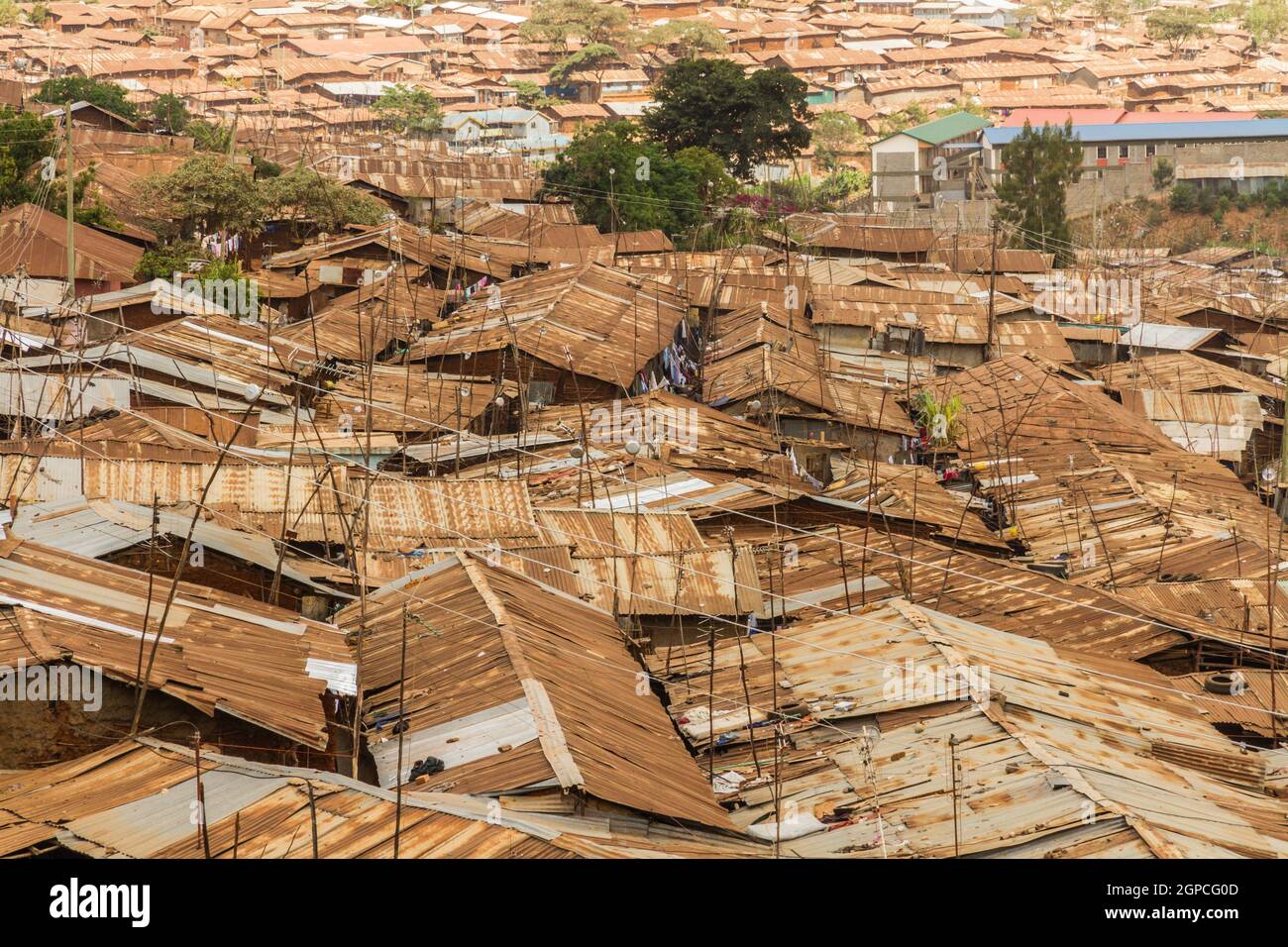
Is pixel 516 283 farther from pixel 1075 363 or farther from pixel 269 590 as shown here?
pixel 269 590

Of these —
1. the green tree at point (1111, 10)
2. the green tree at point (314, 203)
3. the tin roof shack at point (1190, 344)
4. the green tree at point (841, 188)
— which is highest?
the green tree at point (1111, 10)

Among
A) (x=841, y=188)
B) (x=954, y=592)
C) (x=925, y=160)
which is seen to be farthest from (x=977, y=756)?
(x=925, y=160)

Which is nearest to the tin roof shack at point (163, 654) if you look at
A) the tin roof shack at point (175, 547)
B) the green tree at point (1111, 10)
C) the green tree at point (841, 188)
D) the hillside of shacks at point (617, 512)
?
the hillside of shacks at point (617, 512)

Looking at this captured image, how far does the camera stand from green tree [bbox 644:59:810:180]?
4478 cm

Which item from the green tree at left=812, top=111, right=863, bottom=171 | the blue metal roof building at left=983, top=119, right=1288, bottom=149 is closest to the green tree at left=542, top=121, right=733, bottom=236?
the blue metal roof building at left=983, top=119, right=1288, bottom=149

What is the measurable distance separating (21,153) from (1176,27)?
81.3 meters

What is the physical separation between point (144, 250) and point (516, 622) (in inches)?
740

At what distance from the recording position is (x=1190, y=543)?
1603 cm

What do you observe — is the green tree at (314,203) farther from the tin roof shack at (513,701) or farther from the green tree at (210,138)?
the tin roof shack at (513,701)

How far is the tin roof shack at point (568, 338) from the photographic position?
21516mm

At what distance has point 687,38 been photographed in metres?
85.2

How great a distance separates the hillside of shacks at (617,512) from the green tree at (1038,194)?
15cm

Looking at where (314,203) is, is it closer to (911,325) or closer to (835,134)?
(911,325)
